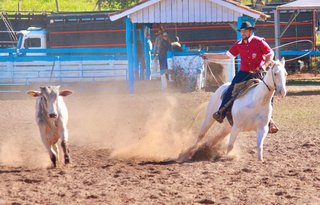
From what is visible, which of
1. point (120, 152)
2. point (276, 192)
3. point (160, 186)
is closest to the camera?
point (276, 192)

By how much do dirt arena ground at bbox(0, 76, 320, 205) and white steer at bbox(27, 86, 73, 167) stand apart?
323 mm

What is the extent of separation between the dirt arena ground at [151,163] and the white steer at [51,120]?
0.32 m

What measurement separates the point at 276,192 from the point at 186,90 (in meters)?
10.4

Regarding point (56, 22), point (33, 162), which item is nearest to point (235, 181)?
point (33, 162)

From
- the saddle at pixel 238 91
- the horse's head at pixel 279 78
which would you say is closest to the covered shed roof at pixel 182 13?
the saddle at pixel 238 91

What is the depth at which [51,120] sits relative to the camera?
6.17m

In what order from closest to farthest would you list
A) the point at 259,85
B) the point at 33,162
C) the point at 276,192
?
the point at 276,192
the point at 259,85
the point at 33,162

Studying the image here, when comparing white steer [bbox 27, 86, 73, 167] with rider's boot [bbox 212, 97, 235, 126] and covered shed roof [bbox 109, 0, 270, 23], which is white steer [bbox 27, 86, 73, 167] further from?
covered shed roof [bbox 109, 0, 270, 23]

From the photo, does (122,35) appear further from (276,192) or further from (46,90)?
(276,192)

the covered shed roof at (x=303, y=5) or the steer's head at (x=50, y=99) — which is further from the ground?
the covered shed roof at (x=303, y=5)

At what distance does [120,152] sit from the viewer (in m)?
7.17

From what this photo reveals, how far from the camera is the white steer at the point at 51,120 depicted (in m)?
5.99

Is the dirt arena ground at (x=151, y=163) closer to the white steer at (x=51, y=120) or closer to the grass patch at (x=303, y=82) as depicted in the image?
the white steer at (x=51, y=120)

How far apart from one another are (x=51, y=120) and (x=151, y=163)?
1663mm
